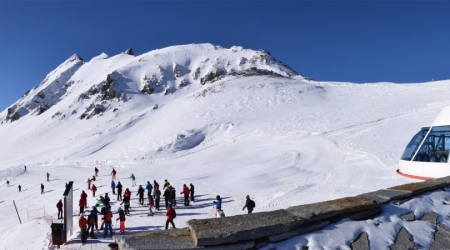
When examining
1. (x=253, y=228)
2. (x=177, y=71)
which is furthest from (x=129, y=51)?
(x=253, y=228)

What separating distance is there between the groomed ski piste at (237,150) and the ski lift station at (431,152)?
1.03 metres

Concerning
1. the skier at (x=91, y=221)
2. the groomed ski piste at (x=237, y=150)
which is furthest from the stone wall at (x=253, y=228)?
the skier at (x=91, y=221)

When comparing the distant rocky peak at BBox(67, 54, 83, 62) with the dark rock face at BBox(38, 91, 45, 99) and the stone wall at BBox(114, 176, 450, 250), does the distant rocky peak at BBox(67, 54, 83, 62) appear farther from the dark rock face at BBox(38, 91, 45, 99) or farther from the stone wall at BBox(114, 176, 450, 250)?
the stone wall at BBox(114, 176, 450, 250)

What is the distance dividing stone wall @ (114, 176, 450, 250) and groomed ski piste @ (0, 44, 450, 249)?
0.48ft

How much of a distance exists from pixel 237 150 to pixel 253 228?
29.6 meters

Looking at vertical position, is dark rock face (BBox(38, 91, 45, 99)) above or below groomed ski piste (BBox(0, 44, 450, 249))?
above

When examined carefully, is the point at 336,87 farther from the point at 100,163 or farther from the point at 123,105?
the point at 123,105

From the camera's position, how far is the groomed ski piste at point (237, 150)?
15.5m

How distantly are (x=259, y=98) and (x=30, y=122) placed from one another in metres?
76.4

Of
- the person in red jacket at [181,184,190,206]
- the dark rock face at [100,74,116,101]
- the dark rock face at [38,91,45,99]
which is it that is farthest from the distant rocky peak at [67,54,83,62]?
the person in red jacket at [181,184,190,206]

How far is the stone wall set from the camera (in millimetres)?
3137

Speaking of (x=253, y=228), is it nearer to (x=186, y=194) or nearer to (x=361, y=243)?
(x=361, y=243)

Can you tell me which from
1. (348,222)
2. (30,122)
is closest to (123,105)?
(30,122)

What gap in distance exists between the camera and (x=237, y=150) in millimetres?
32781
